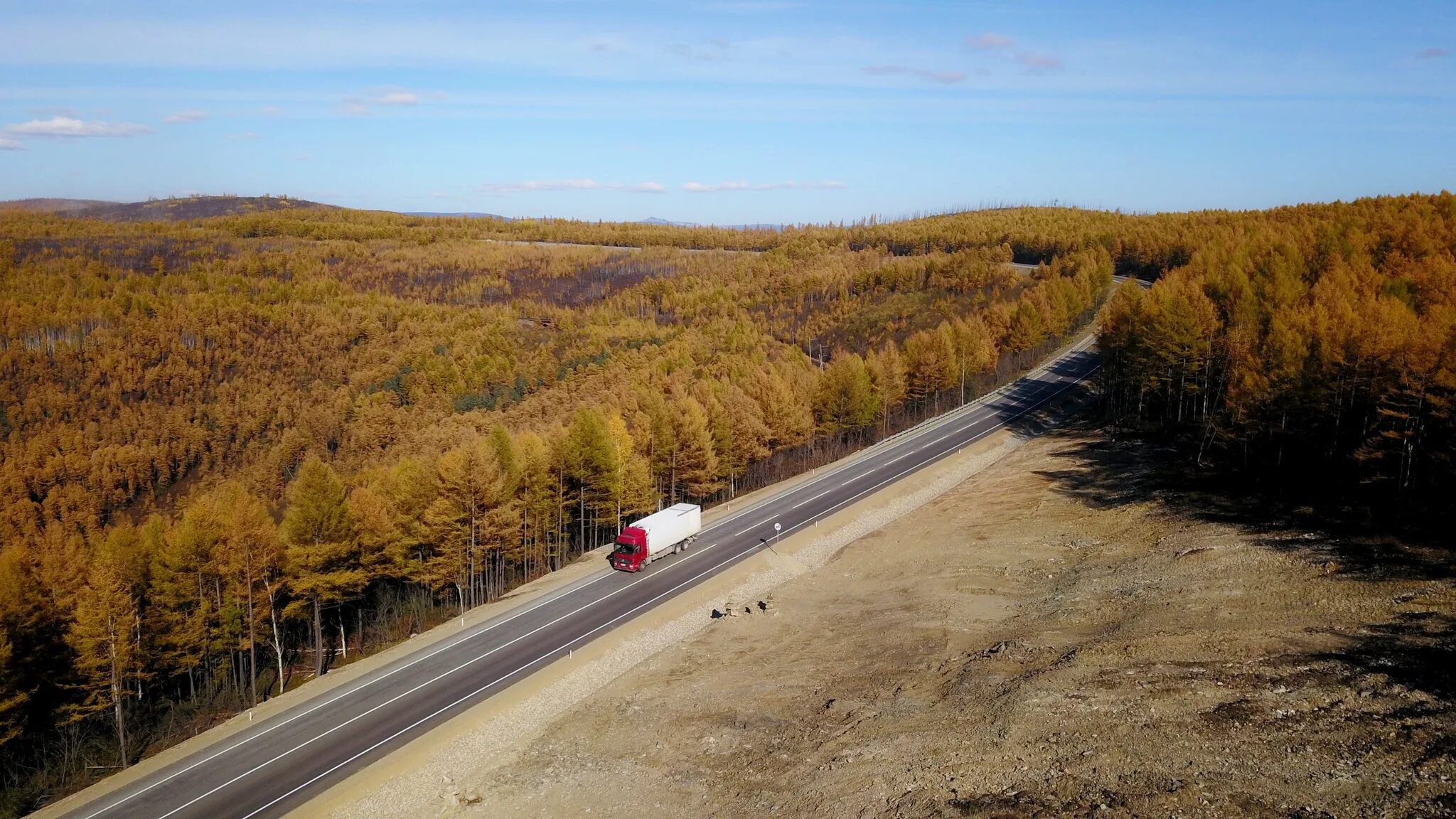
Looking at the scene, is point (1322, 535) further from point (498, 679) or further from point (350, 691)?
point (350, 691)

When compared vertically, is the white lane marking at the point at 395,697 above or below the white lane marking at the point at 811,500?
below

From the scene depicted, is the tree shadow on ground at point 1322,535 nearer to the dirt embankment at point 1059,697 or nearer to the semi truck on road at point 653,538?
the dirt embankment at point 1059,697

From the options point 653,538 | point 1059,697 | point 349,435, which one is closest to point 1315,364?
point 1059,697

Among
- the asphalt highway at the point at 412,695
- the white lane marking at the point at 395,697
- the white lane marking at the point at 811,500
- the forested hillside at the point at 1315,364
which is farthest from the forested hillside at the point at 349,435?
the forested hillside at the point at 1315,364

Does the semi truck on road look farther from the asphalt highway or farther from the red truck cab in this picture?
the asphalt highway

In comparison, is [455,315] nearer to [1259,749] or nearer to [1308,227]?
[1308,227]

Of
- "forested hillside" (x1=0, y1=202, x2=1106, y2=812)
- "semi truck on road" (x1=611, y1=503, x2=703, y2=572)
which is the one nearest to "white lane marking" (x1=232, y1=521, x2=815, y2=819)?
"semi truck on road" (x1=611, y1=503, x2=703, y2=572)

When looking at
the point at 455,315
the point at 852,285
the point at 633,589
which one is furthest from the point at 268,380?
the point at 633,589
